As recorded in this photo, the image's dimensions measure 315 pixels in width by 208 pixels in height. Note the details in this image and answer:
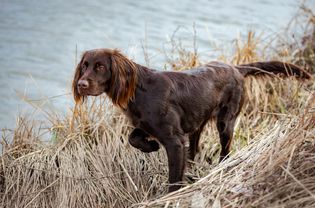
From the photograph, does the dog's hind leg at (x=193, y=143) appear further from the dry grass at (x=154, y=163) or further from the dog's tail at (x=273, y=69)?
the dog's tail at (x=273, y=69)

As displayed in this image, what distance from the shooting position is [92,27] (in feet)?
35.3

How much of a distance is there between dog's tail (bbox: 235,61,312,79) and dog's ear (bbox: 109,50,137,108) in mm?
1122

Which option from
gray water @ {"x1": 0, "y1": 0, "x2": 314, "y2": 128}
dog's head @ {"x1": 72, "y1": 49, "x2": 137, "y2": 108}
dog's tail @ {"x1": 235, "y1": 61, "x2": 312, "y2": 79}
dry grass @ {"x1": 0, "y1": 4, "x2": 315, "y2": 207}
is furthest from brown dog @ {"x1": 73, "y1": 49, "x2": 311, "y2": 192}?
gray water @ {"x1": 0, "y1": 0, "x2": 314, "y2": 128}

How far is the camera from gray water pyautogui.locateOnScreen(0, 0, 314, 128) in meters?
8.81

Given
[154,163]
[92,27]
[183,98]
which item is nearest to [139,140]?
[183,98]

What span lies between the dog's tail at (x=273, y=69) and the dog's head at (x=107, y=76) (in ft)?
3.77

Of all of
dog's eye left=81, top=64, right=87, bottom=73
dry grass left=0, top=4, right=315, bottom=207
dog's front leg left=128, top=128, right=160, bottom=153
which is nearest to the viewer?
dry grass left=0, top=4, right=315, bottom=207

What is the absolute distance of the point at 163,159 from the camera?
489 cm

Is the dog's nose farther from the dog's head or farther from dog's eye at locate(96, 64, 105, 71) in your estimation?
dog's eye at locate(96, 64, 105, 71)

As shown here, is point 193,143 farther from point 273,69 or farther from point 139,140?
point 273,69

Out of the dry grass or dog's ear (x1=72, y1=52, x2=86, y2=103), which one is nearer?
the dry grass

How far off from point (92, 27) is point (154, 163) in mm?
6280

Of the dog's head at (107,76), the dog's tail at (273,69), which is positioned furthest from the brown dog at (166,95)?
the dog's tail at (273,69)

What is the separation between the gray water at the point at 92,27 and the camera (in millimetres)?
8812
